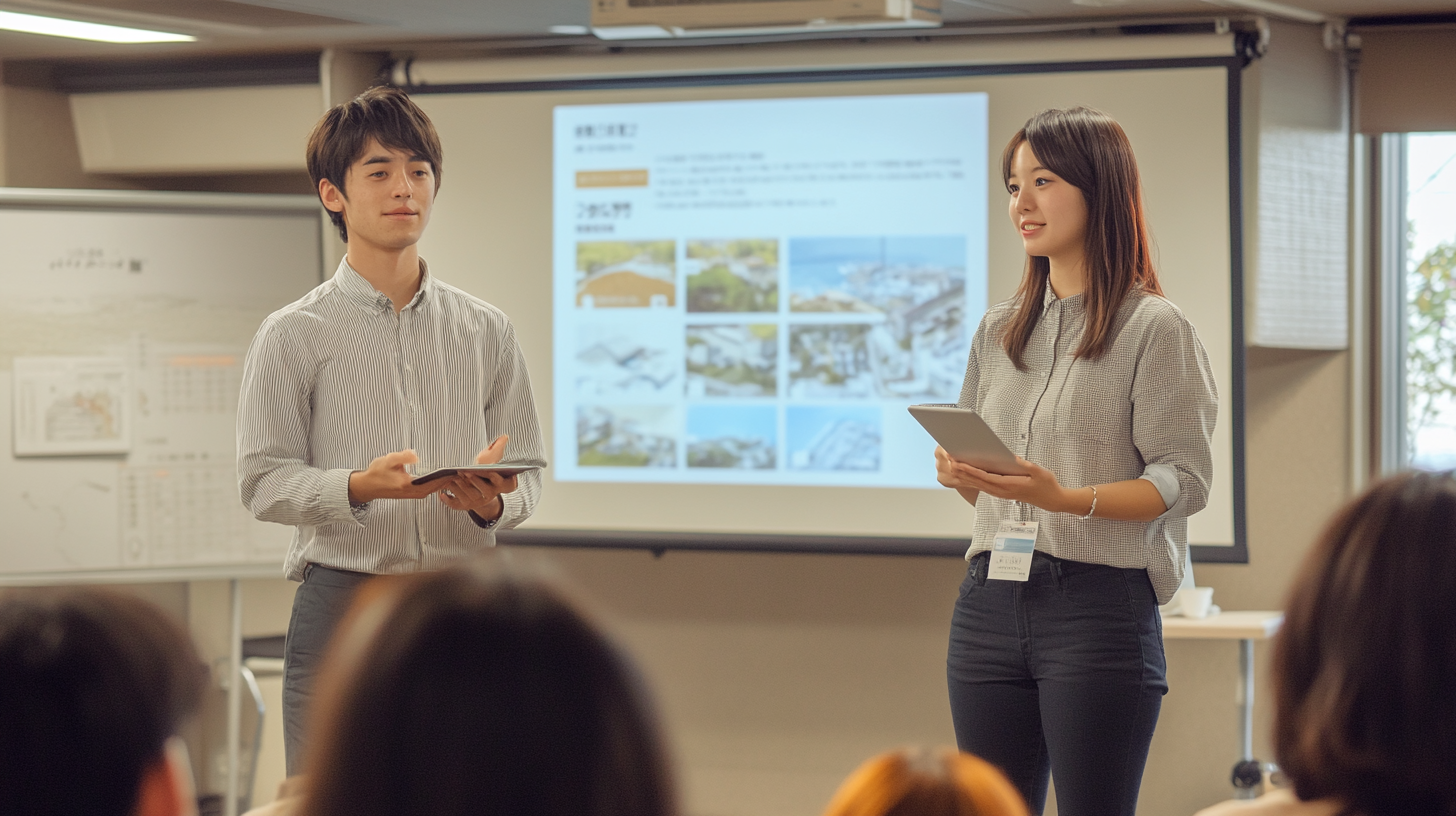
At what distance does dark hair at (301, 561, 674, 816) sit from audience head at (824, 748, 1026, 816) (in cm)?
21

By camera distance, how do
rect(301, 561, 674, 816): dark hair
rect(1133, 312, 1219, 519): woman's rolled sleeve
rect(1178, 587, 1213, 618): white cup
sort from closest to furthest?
rect(301, 561, 674, 816): dark hair → rect(1133, 312, 1219, 519): woman's rolled sleeve → rect(1178, 587, 1213, 618): white cup

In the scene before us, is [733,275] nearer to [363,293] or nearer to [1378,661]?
[363,293]

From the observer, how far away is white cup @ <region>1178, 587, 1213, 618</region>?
10.9 ft

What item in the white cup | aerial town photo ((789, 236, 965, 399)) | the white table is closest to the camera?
the white table

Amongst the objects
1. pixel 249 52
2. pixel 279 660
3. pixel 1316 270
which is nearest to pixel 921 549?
pixel 1316 270

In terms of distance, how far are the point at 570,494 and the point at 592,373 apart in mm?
363

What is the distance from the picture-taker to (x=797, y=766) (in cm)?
395

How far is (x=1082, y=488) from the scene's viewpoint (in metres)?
1.90

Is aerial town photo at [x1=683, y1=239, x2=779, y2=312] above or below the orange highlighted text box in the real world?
below

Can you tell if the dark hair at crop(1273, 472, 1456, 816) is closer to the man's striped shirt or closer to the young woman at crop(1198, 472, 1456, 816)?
the young woman at crop(1198, 472, 1456, 816)

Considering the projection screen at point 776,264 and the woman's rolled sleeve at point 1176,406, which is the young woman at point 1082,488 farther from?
the projection screen at point 776,264

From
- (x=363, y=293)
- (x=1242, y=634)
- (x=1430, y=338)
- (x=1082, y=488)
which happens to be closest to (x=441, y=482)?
(x=363, y=293)

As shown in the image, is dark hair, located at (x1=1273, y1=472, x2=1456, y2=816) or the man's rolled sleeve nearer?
dark hair, located at (x1=1273, y1=472, x2=1456, y2=816)

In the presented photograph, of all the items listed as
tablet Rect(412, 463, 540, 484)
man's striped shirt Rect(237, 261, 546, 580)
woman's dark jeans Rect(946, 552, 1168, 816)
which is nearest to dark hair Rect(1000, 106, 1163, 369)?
woman's dark jeans Rect(946, 552, 1168, 816)
